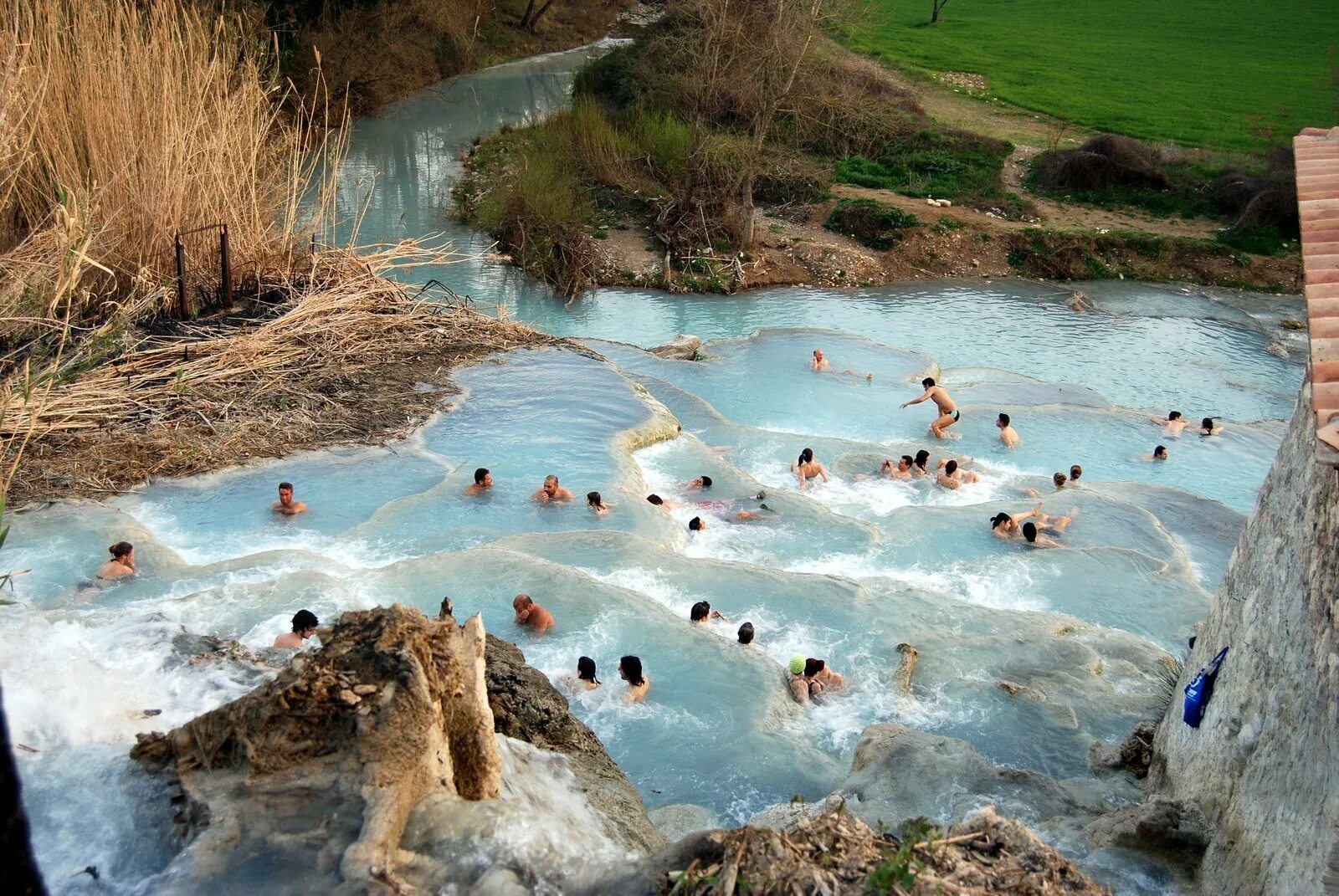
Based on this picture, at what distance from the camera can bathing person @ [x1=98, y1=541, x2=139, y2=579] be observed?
8047 mm

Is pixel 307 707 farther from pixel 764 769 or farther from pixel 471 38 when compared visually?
pixel 471 38

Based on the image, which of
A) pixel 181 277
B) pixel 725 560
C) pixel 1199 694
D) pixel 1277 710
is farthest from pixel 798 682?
pixel 181 277

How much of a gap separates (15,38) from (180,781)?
24.9ft

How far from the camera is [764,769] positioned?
277 inches

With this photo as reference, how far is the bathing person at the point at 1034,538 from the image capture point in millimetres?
10445

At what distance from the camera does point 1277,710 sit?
4.75 m

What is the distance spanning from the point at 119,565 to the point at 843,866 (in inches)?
253

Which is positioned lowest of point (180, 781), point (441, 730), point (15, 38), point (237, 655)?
point (237, 655)

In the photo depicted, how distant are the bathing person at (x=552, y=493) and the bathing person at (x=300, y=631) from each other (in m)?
3.22

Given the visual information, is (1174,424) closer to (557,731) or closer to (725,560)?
(725,560)

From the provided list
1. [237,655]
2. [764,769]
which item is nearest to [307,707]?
[237,655]

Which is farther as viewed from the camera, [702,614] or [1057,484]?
[1057,484]

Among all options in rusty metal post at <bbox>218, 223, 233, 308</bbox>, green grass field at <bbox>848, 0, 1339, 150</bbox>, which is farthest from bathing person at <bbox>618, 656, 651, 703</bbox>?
green grass field at <bbox>848, 0, 1339, 150</bbox>

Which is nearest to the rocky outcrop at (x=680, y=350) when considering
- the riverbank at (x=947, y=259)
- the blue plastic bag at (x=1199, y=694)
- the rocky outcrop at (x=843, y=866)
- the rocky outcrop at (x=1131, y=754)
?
the riverbank at (x=947, y=259)
